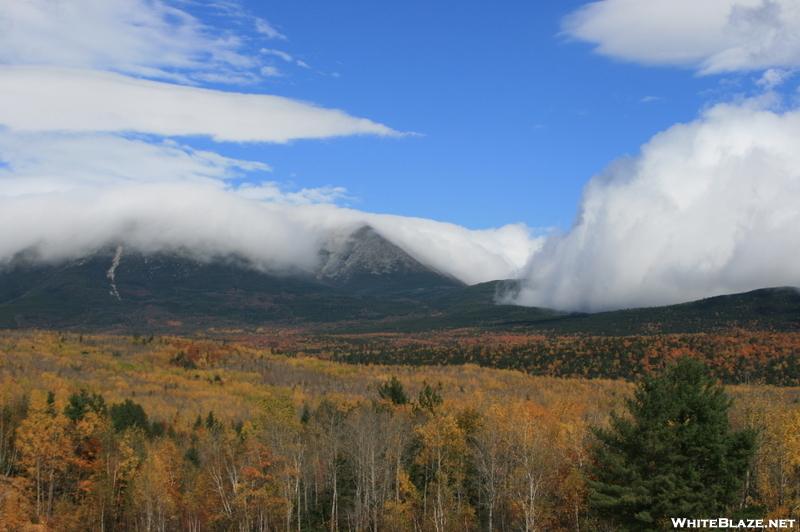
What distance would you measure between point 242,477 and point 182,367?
12761 cm

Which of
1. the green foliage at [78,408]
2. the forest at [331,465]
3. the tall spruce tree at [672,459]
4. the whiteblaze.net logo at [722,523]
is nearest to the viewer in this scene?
the whiteblaze.net logo at [722,523]

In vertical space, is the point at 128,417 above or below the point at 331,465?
above

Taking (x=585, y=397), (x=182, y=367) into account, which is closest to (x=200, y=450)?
(x=585, y=397)

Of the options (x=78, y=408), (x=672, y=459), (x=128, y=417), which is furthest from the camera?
(x=128, y=417)

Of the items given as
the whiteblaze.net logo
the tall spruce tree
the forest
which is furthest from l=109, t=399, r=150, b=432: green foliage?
the whiteblaze.net logo

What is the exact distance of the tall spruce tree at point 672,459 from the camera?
33.7m

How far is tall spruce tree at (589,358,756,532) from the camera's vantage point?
33.7m

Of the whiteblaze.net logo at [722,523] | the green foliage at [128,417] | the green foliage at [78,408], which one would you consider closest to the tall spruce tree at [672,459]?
the whiteblaze.net logo at [722,523]

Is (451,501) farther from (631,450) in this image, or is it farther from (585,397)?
(585,397)

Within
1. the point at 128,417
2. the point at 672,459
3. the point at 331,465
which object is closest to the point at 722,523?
the point at 672,459

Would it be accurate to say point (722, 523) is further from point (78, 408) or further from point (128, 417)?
point (128, 417)

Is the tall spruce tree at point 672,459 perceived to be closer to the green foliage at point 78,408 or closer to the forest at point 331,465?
the forest at point 331,465

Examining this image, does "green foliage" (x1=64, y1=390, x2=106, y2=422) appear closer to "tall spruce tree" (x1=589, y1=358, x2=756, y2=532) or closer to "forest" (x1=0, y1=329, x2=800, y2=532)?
"forest" (x1=0, y1=329, x2=800, y2=532)

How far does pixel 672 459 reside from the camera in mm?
34281
